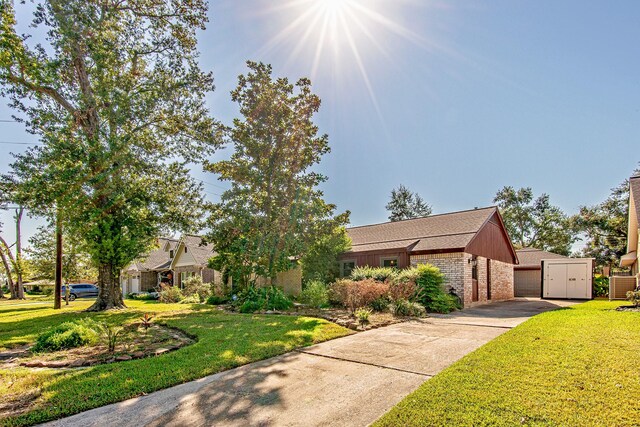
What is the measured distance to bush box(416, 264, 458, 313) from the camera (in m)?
12.2

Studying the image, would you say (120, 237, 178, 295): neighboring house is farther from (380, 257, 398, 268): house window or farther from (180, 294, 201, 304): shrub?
(380, 257, 398, 268): house window

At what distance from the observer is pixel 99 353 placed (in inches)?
240

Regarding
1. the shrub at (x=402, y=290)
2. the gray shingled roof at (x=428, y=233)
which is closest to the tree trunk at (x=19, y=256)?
the gray shingled roof at (x=428, y=233)

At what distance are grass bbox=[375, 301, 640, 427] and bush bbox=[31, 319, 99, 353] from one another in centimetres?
671

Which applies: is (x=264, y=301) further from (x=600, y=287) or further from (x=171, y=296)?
(x=600, y=287)

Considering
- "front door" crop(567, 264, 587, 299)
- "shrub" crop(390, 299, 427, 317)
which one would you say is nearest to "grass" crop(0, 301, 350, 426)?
"shrub" crop(390, 299, 427, 317)

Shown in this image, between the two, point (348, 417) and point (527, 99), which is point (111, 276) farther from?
point (527, 99)

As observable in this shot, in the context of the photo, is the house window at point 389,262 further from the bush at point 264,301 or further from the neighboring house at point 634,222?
the neighboring house at point 634,222

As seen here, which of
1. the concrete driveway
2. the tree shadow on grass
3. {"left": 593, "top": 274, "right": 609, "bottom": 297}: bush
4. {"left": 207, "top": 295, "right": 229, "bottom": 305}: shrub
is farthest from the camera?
{"left": 593, "top": 274, "right": 609, "bottom": 297}: bush

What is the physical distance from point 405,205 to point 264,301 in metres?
39.4

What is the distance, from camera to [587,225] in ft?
100

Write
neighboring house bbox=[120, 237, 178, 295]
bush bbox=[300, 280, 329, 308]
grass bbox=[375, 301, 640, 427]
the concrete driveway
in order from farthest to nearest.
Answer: neighboring house bbox=[120, 237, 178, 295] < bush bbox=[300, 280, 329, 308] < the concrete driveway < grass bbox=[375, 301, 640, 427]

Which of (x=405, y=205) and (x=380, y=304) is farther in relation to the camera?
(x=405, y=205)

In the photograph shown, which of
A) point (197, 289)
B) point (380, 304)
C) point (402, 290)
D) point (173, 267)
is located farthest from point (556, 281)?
point (173, 267)
